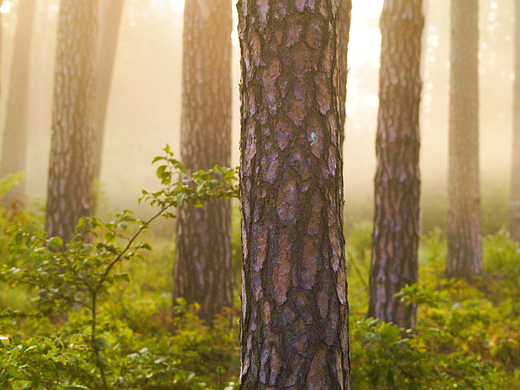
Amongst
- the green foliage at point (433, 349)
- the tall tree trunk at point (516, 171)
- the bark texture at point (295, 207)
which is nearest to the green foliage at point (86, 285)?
the bark texture at point (295, 207)

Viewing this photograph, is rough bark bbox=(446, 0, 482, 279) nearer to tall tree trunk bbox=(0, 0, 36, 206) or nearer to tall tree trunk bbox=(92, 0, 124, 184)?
tall tree trunk bbox=(92, 0, 124, 184)

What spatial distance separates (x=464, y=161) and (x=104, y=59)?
26.5 ft

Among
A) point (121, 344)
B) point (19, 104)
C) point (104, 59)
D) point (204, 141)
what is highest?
point (104, 59)

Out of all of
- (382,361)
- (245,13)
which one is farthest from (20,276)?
(382,361)

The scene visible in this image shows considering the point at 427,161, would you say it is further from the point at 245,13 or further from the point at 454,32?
the point at 245,13

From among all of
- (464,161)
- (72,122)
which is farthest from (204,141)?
(464,161)

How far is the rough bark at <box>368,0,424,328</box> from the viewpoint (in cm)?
418

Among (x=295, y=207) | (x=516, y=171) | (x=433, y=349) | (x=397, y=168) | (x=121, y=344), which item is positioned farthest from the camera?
(x=516, y=171)

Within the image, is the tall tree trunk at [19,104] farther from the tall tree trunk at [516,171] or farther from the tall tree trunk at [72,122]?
the tall tree trunk at [516,171]

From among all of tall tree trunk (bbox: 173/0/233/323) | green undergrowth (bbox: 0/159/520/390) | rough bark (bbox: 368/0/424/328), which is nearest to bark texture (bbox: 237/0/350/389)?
green undergrowth (bbox: 0/159/520/390)

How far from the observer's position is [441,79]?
38.0 meters

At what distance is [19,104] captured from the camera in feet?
43.9

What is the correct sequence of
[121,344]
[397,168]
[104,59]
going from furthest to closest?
[104,59] → [397,168] → [121,344]

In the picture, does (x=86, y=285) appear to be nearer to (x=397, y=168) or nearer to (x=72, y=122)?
(x=397, y=168)
